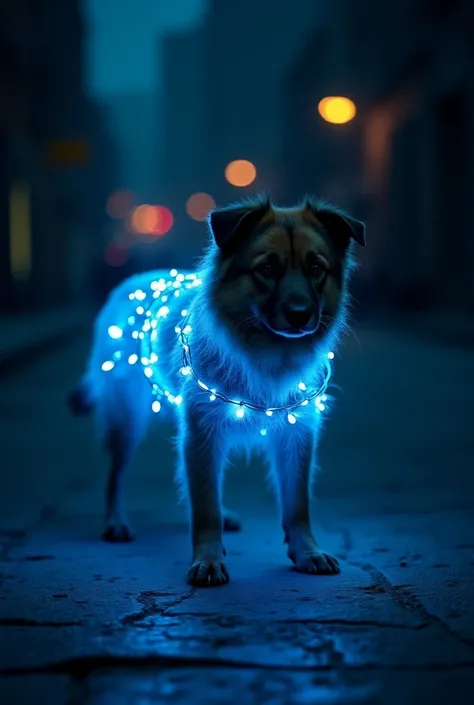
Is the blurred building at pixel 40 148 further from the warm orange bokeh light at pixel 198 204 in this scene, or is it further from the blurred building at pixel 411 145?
the warm orange bokeh light at pixel 198 204

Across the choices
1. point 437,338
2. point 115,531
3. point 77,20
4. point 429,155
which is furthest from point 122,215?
point 115,531

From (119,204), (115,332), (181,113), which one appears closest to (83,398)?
(115,332)

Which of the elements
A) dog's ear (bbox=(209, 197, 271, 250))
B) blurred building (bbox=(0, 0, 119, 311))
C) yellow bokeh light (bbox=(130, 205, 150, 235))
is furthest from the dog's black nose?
yellow bokeh light (bbox=(130, 205, 150, 235))

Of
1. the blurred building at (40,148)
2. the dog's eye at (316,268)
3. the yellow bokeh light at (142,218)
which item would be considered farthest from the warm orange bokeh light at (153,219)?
the dog's eye at (316,268)

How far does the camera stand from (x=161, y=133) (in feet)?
573

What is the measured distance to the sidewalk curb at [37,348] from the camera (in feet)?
55.7

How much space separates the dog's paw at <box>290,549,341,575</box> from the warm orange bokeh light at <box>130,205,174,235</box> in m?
102

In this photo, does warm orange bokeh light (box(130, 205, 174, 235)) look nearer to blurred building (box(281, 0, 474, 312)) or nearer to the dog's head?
blurred building (box(281, 0, 474, 312))

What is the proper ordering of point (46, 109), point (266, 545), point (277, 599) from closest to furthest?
point (277, 599)
point (266, 545)
point (46, 109)

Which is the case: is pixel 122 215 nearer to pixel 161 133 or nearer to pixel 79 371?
pixel 161 133

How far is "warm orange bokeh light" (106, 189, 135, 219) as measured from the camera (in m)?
85.3

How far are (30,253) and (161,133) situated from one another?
13876 centimetres

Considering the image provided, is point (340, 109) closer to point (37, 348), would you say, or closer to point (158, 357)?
point (37, 348)

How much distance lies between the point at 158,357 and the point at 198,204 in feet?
298
